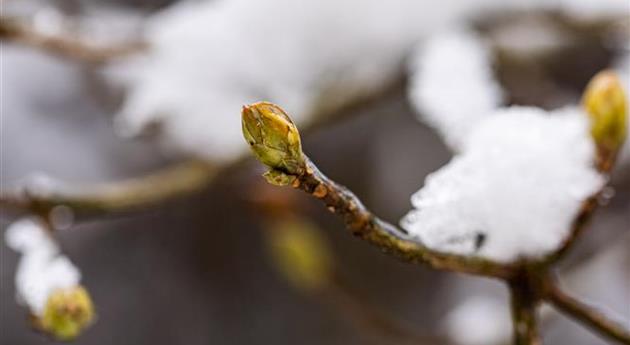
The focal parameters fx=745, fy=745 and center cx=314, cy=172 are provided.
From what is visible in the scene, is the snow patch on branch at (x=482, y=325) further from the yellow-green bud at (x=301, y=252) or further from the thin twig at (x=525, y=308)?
the thin twig at (x=525, y=308)

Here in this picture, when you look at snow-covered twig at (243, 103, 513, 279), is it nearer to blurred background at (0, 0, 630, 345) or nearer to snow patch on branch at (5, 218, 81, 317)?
snow patch on branch at (5, 218, 81, 317)

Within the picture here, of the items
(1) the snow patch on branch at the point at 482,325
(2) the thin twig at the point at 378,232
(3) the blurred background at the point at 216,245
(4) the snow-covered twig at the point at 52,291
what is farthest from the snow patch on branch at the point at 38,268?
(3) the blurred background at the point at 216,245

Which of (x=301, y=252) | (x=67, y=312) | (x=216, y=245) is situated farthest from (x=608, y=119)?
(x=216, y=245)

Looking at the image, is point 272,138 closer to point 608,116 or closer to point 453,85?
point 608,116

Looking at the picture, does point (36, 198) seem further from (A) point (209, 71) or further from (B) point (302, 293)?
(B) point (302, 293)

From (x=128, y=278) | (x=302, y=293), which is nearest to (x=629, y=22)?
(x=302, y=293)

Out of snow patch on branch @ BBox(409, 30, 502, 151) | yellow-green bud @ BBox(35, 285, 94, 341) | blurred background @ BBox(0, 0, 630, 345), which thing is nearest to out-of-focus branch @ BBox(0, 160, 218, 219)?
yellow-green bud @ BBox(35, 285, 94, 341)
